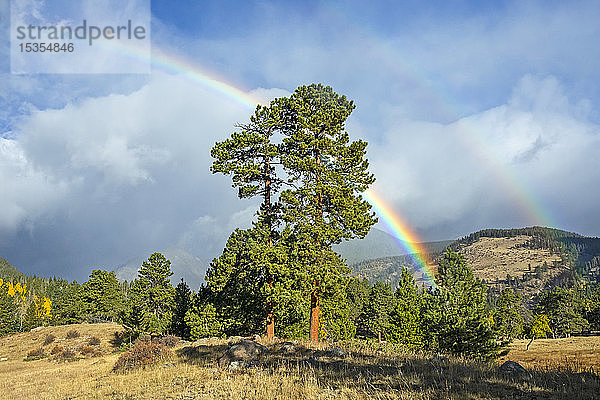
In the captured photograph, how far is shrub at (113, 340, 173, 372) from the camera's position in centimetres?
1906

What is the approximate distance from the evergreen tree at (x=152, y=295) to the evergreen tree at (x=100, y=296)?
120 feet

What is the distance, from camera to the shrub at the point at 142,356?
62.5ft

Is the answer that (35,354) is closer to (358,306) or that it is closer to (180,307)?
(180,307)

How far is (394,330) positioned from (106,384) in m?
40.6

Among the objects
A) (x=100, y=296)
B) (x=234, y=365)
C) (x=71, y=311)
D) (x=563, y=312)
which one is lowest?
(x=563, y=312)

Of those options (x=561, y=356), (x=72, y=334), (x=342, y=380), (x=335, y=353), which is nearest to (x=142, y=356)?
(x=335, y=353)

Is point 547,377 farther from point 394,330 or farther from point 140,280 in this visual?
point 140,280

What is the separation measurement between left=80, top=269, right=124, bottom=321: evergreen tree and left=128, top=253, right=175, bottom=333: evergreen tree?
3672 cm

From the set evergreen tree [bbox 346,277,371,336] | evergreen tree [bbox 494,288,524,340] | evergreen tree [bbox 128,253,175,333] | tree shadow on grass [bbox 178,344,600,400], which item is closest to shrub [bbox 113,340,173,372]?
tree shadow on grass [bbox 178,344,600,400]

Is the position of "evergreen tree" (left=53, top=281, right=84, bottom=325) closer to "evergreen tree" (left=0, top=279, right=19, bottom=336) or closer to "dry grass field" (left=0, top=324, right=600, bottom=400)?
"evergreen tree" (left=0, top=279, right=19, bottom=336)

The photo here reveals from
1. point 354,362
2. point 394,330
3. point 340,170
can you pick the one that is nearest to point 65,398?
point 354,362

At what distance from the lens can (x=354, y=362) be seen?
13.7 meters

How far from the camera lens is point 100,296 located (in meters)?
85.1

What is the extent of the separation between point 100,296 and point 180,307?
46613 mm
